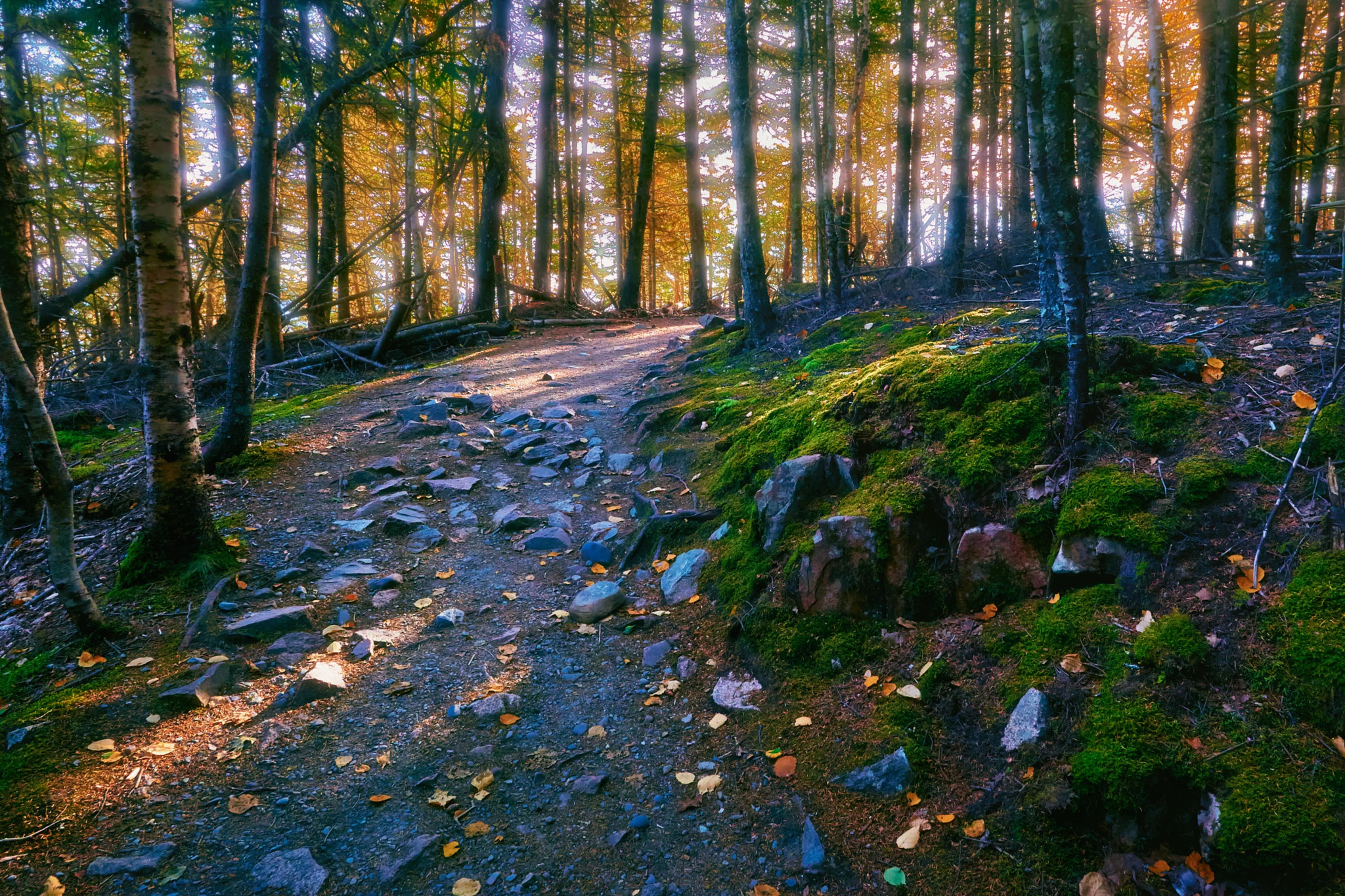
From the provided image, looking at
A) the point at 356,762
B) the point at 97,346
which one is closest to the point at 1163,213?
the point at 356,762

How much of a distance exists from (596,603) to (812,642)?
5.22 ft

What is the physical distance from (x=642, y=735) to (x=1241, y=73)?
19.6 m

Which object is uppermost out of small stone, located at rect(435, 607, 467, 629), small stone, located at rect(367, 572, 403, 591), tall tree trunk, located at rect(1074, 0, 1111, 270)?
tall tree trunk, located at rect(1074, 0, 1111, 270)

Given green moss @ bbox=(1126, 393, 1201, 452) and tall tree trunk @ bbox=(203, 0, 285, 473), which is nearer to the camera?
green moss @ bbox=(1126, 393, 1201, 452)

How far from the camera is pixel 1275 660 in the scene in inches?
89.7

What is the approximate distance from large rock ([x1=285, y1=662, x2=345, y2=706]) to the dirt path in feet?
0.14

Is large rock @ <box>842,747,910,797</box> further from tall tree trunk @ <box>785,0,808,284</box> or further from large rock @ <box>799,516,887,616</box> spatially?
tall tree trunk @ <box>785,0,808,284</box>

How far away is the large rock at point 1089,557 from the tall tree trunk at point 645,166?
1586 cm

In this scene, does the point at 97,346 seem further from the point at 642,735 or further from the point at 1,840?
the point at 642,735

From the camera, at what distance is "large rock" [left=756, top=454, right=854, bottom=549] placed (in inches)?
161

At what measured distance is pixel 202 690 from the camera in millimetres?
3473

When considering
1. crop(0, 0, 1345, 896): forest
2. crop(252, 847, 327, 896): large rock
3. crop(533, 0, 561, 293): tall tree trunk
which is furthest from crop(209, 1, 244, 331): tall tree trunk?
crop(533, 0, 561, 293): tall tree trunk

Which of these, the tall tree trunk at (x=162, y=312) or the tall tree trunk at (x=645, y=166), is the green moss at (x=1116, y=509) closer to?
the tall tree trunk at (x=162, y=312)

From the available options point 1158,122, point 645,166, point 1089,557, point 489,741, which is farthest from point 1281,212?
point 645,166
